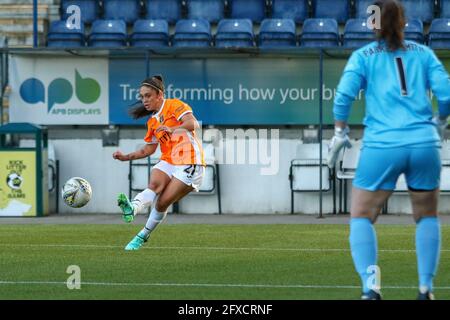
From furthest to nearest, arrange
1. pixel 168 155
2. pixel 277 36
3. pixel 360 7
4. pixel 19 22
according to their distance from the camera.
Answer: pixel 360 7 < pixel 19 22 < pixel 277 36 < pixel 168 155

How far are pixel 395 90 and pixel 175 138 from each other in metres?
6.16

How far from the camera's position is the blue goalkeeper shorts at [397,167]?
8148 millimetres


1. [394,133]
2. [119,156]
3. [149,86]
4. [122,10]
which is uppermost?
[122,10]

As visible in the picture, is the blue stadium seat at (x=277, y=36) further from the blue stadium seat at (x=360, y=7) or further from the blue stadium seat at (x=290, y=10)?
the blue stadium seat at (x=360, y=7)

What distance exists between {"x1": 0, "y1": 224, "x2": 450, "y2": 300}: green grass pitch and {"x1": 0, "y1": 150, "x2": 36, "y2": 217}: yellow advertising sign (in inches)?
168

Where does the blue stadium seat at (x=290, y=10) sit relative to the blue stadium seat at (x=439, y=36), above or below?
above

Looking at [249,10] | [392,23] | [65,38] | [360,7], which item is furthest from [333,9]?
[392,23]

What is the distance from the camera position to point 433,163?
821 cm

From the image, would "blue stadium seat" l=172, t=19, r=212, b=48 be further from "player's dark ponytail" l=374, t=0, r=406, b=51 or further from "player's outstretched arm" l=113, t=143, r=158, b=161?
"player's dark ponytail" l=374, t=0, r=406, b=51

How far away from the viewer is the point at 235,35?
80.4ft

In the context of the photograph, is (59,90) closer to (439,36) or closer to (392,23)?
(439,36)

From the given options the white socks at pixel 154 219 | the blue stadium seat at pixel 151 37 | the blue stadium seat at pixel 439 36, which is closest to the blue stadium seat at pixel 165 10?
the blue stadium seat at pixel 151 37

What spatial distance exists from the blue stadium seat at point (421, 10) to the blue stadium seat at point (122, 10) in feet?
20.0

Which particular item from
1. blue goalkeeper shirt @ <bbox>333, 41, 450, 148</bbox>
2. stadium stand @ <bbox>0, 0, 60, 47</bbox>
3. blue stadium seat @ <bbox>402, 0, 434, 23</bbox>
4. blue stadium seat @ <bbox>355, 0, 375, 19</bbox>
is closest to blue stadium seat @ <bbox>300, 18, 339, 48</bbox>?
blue stadium seat @ <bbox>355, 0, 375, 19</bbox>
